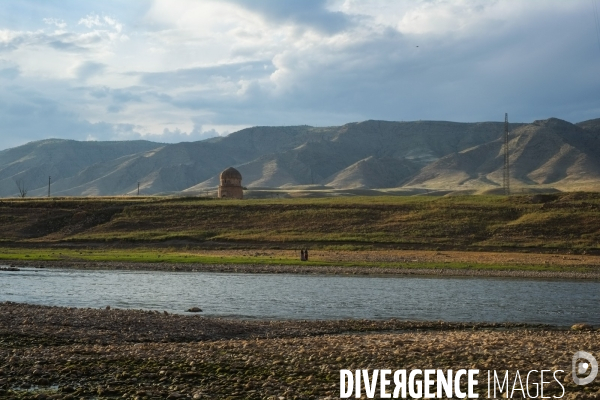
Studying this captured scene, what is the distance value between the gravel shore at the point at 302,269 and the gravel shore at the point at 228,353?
24.8m

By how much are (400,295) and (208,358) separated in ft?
67.1

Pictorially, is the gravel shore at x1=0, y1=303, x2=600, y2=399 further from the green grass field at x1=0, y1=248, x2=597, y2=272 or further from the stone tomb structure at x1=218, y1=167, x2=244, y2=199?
the stone tomb structure at x1=218, y1=167, x2=244, y2=199

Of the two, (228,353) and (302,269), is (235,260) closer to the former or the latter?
(302,269)

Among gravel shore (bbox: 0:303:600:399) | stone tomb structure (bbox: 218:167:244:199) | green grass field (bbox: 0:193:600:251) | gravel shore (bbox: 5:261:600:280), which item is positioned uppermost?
stone tomb structure (bbox: 218:167:244:199)

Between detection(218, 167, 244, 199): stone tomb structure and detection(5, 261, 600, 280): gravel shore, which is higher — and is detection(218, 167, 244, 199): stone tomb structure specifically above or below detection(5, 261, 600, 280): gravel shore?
above

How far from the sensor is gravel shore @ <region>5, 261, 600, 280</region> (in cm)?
5006

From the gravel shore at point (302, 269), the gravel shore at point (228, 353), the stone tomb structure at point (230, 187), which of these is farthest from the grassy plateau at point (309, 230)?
the gravel shore at point (228, 353)

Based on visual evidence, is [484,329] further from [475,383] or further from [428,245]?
[428,245]

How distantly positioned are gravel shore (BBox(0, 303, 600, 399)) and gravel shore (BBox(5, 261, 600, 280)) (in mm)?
24828

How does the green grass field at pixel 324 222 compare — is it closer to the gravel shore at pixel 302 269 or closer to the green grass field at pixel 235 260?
the green grass field at pixel 235 260

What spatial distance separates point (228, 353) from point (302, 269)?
3407cm

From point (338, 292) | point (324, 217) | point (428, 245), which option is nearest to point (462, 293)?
point (338, 292)

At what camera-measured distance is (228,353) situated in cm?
1827

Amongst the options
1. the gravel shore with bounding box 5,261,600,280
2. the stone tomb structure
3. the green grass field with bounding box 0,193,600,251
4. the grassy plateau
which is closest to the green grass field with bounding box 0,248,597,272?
the grassy plateau
